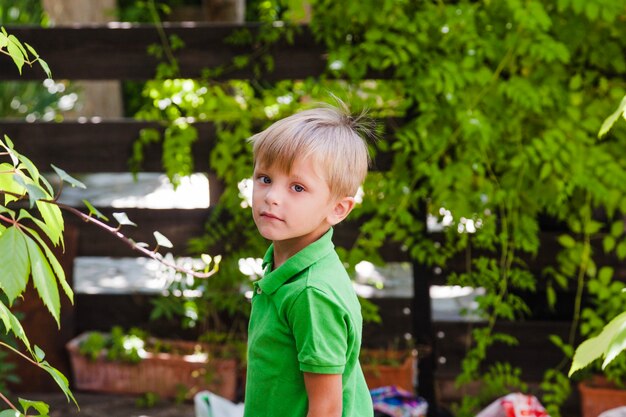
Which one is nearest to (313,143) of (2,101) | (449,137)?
(449,137)

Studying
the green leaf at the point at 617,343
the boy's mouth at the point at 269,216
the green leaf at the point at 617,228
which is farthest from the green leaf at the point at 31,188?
the green leaf at the point at 617,228

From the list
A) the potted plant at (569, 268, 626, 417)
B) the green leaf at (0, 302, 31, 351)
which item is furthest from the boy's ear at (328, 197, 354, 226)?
the potted plant at (569, 268, 626, 417)

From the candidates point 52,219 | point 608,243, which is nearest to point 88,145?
point 608,243

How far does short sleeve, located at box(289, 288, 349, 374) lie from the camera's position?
190cm

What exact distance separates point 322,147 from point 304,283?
0.90 feet

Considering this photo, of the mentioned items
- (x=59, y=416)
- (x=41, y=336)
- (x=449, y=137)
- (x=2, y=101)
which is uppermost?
(x=2, y=101)

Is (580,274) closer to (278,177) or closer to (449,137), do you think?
(449,137)

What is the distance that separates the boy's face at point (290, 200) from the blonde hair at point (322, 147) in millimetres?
16

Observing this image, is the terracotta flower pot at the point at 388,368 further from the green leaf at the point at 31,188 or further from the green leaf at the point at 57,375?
the green leaf at the point at 31,188

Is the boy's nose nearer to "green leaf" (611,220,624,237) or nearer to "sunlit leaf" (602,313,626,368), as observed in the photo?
"sunlit leaf" (602,313,626,368)

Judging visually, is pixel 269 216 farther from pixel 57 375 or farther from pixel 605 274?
pixel 605 274

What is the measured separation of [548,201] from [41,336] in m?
2.35

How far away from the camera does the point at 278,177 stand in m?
2.02

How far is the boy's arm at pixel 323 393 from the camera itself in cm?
193
